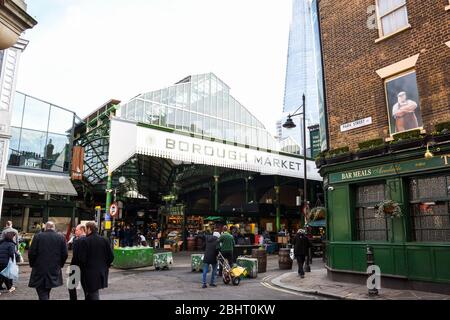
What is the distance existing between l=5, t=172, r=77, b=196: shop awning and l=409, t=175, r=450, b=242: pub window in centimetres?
2194

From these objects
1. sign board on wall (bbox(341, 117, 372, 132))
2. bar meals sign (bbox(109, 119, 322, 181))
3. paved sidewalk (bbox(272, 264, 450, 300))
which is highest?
bar meals sign (bbox(109, 119, 322, 181))

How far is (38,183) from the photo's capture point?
2484 cm

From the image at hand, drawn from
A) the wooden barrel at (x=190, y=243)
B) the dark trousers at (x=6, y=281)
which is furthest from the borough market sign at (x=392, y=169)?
the wooden barrel at (x=190, y=243)

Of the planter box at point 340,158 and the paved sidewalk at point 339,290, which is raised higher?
the planter box at point 340,158

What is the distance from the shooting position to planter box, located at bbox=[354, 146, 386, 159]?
1141 centimetres

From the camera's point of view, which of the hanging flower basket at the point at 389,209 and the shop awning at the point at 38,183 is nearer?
the hanging flower basket at the point at 389,209

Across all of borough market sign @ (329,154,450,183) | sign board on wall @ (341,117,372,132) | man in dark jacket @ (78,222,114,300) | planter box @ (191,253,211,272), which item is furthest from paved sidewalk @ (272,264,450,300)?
man in dark jacket @ (78,222,114,300)

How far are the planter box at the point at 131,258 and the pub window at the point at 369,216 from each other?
31.2ft

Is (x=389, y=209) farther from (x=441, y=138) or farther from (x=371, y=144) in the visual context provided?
(x=441, y=138)

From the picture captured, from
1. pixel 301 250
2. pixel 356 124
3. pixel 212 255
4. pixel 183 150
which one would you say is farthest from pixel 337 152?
pixel 183 150

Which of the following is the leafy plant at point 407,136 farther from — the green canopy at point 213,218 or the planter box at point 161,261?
the green canopy at point 213,218

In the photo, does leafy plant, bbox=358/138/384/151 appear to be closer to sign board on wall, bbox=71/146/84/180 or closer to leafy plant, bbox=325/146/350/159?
leafy plant, bbox=325/146/350/159

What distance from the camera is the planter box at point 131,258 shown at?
53.5ft

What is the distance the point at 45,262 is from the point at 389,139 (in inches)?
391
